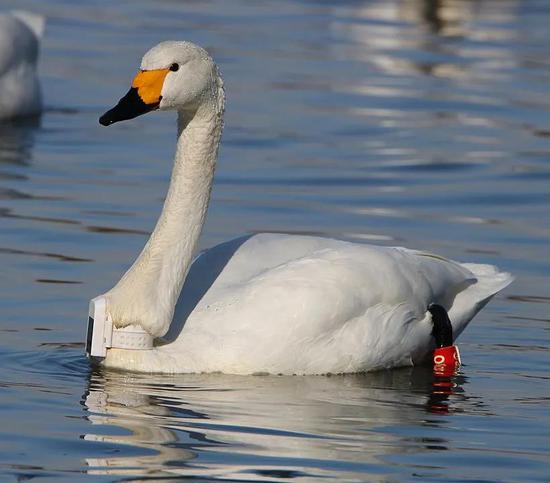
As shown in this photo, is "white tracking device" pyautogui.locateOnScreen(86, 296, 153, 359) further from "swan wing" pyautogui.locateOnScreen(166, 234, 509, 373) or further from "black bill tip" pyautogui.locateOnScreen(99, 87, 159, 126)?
"black bill tip" pyautogui.locateOnScreen(99, 87, 159, 126)

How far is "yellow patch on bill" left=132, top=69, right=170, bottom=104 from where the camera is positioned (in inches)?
332

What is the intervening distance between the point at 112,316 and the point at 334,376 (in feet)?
3.64

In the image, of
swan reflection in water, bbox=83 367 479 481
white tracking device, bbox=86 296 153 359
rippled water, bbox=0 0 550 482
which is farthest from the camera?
→ white tracking device, bbox=86 296 153 359

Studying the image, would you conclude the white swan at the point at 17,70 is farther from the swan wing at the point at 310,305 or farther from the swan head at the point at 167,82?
the swan head at the point at 167,82


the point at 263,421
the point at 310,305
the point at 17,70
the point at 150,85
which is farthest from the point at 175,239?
the point at 17,70

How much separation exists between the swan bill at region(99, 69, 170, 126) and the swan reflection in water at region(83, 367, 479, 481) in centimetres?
127

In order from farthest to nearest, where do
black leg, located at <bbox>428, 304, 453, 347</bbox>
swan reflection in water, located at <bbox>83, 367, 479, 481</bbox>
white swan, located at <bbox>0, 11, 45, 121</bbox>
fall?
white swan, located at <bbox>0, 11, 45, 121</bbox> < black leg, located at <bbox>428, 304, 453, 347</bbox> < swan reflection in water, located at <bbox>83, 367, 479, 481</bbox>

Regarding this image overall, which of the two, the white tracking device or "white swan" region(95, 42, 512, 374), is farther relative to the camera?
the white tracking device

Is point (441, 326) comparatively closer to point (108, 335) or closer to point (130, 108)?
point (108, 335)

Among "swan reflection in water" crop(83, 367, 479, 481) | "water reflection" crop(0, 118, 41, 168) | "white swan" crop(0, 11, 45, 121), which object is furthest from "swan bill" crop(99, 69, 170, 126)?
"white swan" crop(0, 11, 45, 121)

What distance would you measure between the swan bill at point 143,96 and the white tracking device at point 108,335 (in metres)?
0.95

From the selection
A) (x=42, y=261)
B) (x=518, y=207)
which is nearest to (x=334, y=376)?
(x=42, y=261)

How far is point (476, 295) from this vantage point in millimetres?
9703

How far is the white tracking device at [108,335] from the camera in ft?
28.7
